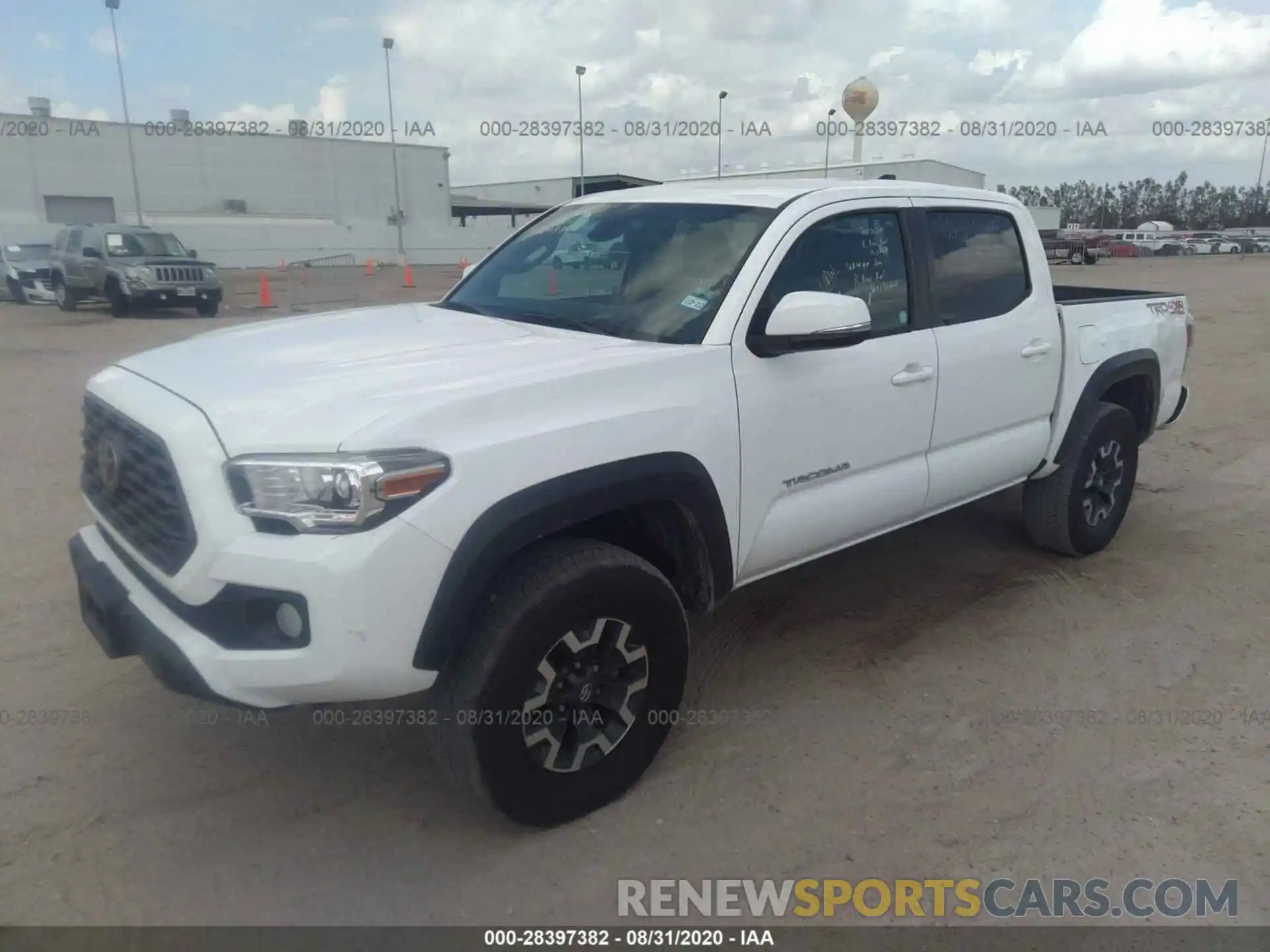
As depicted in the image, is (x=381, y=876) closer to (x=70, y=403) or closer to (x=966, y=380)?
(x=966, y=380)

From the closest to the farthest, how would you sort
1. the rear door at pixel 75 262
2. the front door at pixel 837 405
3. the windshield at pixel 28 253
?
the front door at pixel 837 405
the rear door at pixel 75 262
the windshield at pixel 28 253

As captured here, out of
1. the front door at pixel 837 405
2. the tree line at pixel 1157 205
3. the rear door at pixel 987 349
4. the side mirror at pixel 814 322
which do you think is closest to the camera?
the side mirror at pixel 814 322

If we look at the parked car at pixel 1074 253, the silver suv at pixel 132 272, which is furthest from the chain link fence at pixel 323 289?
the parked car at pixel 1074 253

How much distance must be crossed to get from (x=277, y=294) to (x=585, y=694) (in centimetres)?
2303

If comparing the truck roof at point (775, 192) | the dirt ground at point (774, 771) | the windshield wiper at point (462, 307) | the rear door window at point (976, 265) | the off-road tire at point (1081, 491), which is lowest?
the dirt ground at point (774, 771)

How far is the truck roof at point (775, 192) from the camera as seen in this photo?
3779mm

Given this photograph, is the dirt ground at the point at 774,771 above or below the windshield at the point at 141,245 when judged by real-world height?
below

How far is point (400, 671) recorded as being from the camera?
8.30ft

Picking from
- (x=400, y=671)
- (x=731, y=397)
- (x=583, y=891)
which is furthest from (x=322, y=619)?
(x=731, y=397)

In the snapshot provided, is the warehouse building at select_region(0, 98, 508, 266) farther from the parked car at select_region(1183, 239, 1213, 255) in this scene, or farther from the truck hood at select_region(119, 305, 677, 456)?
the truck hood at select_region(119, 305, 677, 456)

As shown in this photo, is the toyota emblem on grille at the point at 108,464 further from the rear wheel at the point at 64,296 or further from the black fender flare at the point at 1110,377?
the rear wheel at the point at 64,296

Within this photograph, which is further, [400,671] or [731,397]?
[731,397]

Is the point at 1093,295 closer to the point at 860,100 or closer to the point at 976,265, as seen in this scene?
the point at 976,265

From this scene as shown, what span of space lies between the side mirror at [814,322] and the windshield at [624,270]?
0.82 feet
